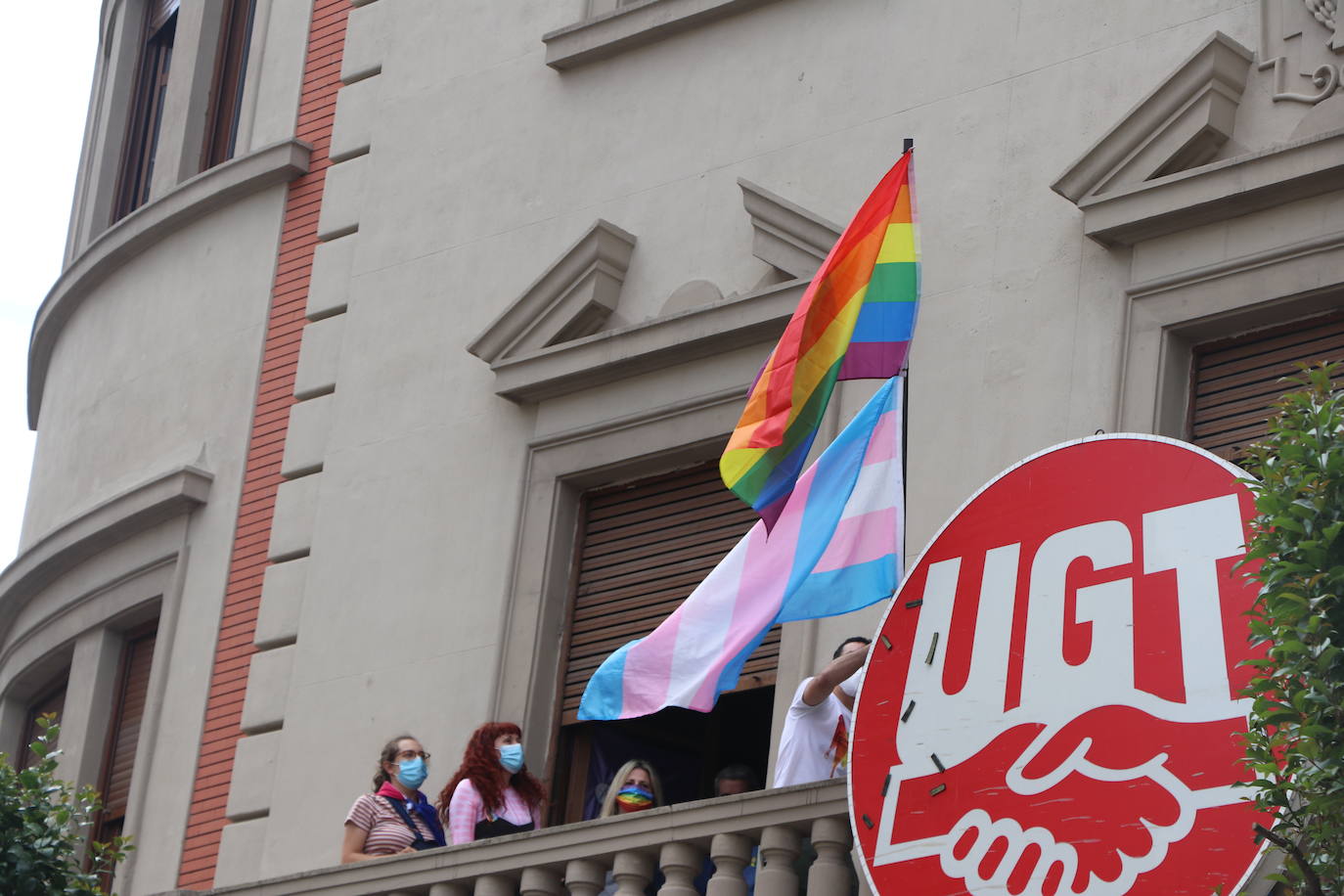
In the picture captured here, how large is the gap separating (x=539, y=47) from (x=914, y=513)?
152 inches

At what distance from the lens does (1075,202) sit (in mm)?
12188

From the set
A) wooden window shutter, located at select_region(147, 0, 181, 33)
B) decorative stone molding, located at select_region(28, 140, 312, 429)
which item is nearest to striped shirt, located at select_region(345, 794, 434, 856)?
decorative stone molding, located at select_region(28, 140, 312, 429)

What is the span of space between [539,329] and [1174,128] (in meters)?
3.47

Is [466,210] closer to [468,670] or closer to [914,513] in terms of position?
[468,670]

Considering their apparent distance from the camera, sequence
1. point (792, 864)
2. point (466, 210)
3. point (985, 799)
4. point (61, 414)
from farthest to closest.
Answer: point (61, 414), point (466, 210), point (792, 864), point (985, 799)

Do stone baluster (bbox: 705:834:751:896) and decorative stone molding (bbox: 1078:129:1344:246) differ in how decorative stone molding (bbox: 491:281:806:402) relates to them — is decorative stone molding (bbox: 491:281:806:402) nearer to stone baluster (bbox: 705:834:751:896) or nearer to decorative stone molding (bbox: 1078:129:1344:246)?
decorative stone molding (bbox: 1078:129:1344:246)

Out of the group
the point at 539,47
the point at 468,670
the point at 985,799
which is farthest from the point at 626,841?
the point at 539,47

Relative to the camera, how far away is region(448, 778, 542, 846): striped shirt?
1208cm

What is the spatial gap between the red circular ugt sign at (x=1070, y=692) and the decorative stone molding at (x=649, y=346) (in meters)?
2.45

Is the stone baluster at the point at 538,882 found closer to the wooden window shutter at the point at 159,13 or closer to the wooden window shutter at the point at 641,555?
the wooden window shutter at the point at 641,555

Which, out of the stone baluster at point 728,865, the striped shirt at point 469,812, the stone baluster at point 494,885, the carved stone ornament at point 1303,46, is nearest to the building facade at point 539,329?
the carved stone ornament at point 1303,46

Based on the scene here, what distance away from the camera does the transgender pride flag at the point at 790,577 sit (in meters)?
11.4

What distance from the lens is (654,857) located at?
36.7ft

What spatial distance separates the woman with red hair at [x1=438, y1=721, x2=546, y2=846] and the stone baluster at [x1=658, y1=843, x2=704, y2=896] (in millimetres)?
1138
